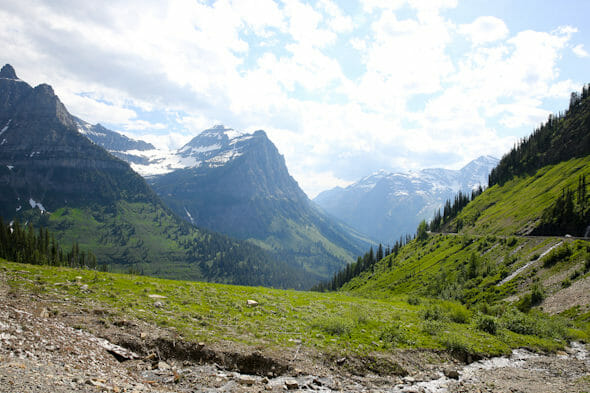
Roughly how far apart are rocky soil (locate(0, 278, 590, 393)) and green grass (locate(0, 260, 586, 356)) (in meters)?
1.22

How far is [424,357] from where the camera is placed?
20.2m

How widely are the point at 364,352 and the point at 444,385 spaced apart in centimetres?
493

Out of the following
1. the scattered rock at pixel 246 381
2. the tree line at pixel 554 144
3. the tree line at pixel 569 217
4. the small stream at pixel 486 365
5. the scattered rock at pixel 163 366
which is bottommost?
the small stream at pixel 486 365

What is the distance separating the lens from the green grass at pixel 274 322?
798 inches

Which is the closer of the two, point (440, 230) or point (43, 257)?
point (43, 257)

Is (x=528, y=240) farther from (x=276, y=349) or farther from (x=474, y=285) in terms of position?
(x=276, y=349)

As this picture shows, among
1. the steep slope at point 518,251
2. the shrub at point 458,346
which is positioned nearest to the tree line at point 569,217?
the steep slope at point 518,251

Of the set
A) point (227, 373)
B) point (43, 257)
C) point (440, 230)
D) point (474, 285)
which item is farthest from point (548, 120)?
point (43, 257)

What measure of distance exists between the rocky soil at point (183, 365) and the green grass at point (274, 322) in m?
1.22

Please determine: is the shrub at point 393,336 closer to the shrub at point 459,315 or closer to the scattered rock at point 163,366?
the shrub at point 459,315

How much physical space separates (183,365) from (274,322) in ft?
31.0

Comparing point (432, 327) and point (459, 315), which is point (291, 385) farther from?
point (459, 315)

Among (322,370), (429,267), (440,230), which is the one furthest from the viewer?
(440,230)

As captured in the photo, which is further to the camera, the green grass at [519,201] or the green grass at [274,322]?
the green grass at [519,201]
